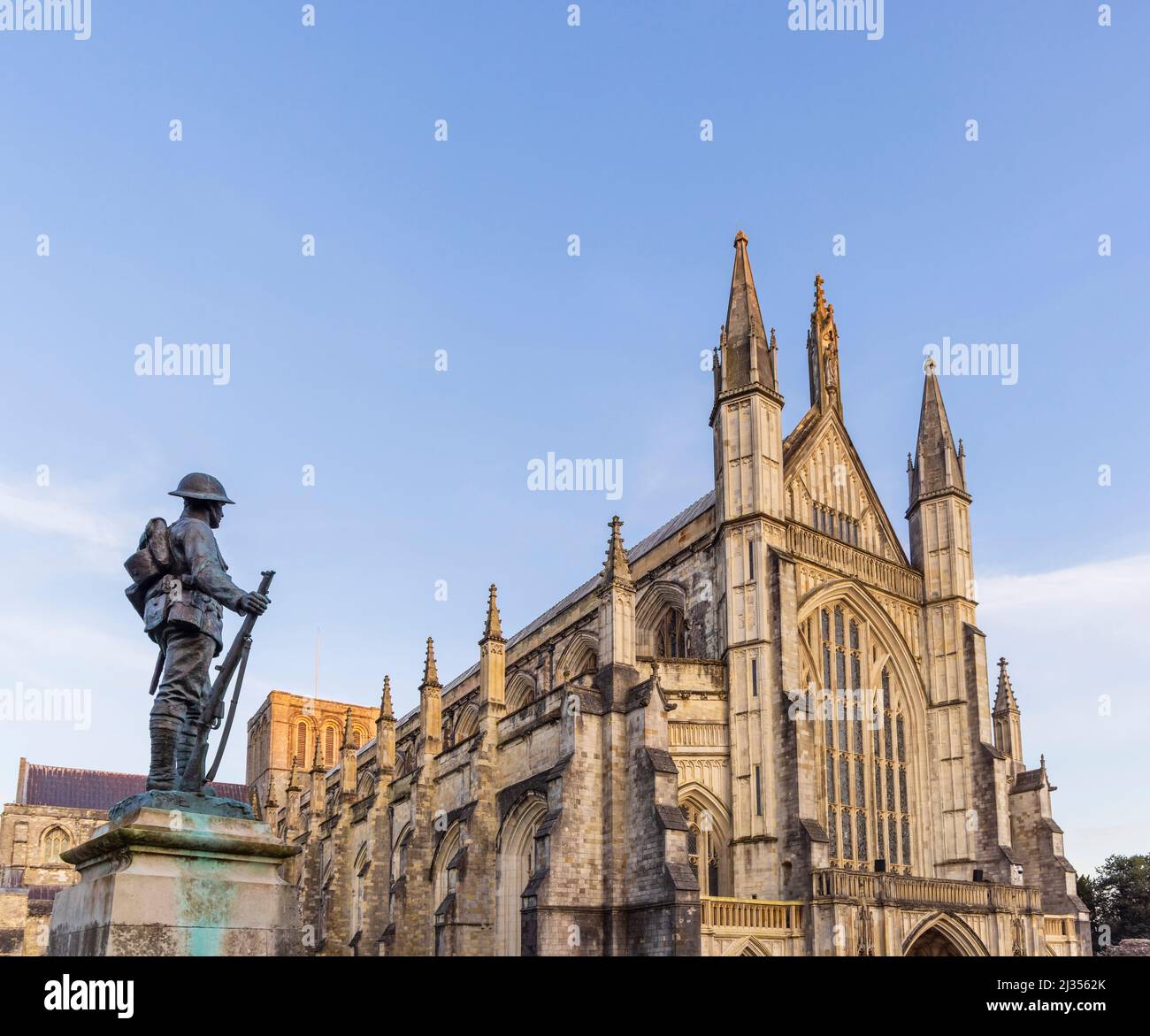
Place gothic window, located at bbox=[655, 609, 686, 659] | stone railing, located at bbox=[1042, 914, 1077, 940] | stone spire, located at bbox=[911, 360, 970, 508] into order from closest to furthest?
stone railing, located at bbox=[1042, 914, 1077, 940] → gothic window, located at bbox=[655, 609, 686, 659] → stone spire, located at bbox=[911, 360, 970, 508]

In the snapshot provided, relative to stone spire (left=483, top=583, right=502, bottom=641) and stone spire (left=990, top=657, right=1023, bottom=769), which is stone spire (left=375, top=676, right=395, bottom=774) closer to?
stone spire (left=483, top=583, right=502, bottom=641)

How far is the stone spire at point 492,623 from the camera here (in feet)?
117

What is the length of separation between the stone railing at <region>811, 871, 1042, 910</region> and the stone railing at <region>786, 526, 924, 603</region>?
8.97m

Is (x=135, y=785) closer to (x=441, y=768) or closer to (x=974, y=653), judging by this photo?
(x=441, y=768)

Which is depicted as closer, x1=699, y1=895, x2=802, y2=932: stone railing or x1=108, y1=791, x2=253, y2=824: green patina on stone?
x1=108, y1=791, x2=253, y2=824: green patina on stone

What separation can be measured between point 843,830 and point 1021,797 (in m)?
8.79

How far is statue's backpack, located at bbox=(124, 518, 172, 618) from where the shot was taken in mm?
7934

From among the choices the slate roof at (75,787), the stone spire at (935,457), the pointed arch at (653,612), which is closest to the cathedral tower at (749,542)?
the pointed arch at (653,612)


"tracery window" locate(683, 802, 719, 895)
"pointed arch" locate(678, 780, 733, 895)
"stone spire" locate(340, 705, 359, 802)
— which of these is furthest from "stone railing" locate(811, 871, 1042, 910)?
"stone spire" locate(340, 705, 359, 802)

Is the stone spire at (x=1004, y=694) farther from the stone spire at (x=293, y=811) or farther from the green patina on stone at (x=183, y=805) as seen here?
the green patina on stone at (x=183, y=805)

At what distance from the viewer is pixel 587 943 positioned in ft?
87.6

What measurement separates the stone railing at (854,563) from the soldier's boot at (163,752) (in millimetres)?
25984

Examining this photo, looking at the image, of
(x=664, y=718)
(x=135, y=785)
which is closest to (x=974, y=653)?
(x=664, y=718)

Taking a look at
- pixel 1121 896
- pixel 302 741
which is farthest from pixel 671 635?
pixel 302 741
